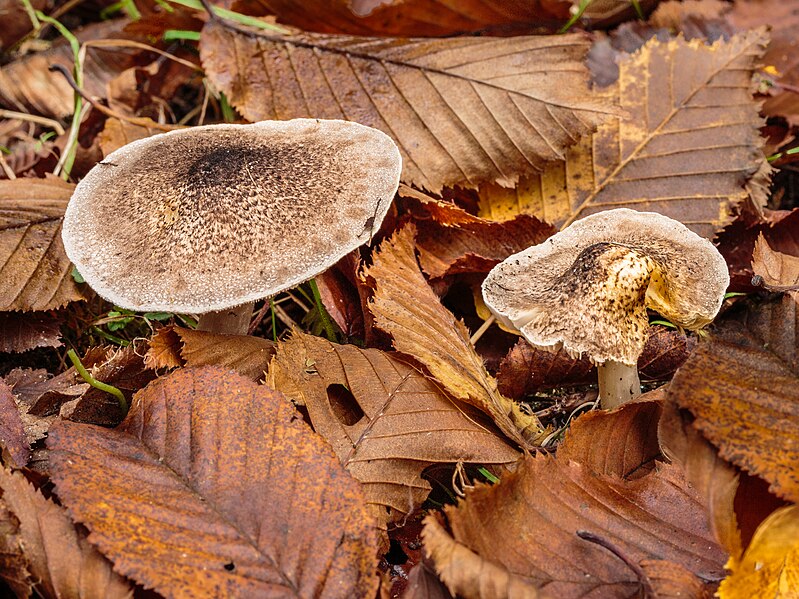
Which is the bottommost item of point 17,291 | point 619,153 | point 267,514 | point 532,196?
point 17,291

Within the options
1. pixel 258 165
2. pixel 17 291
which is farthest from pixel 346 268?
pixel 17 291

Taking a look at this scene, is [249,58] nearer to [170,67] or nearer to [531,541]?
[170,67]

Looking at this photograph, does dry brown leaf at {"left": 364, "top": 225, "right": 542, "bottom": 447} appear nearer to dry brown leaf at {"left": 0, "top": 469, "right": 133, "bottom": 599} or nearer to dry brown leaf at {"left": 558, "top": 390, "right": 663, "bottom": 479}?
dry brown leaf at {"left": 558, "top": 390, "right": 663, "bottom": 479}

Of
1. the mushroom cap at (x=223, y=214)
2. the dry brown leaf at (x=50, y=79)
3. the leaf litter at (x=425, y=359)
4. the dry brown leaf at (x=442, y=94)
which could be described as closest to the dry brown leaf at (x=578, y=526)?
the leaf litter at (x=425, y=359)

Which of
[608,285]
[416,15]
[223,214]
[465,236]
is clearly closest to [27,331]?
[223,214]

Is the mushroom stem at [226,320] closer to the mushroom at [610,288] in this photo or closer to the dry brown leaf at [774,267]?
the mushroom at [610,288]

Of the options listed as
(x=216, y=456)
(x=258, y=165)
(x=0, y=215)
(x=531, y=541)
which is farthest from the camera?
(x=0, y=215)

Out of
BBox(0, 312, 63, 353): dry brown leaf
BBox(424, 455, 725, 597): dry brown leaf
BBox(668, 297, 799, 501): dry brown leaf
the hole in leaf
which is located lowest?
BBox(0, 312, 63, 353): dry brown leaf

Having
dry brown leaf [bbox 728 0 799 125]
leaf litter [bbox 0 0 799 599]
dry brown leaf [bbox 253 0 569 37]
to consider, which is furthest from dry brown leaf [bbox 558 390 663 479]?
dry brown leaf [bbox 253 0 569 37]
